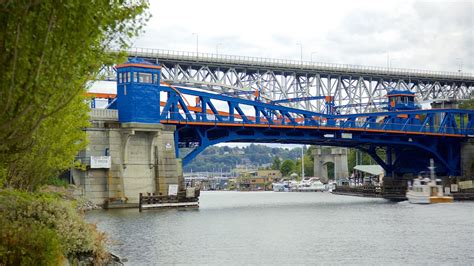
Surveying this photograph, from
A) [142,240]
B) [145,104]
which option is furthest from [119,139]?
[142,240]

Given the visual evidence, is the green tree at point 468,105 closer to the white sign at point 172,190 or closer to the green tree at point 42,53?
the white sign at point 172,190

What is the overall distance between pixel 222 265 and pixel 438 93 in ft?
450

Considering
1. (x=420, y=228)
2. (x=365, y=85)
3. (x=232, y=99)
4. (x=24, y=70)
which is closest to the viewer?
(x=24, y=70)

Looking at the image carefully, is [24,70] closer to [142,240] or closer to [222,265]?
[222,265]

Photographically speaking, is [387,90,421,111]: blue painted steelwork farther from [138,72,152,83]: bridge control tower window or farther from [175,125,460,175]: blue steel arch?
[138,72,152,83]: bridge control tower window

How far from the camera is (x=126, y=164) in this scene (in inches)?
3354

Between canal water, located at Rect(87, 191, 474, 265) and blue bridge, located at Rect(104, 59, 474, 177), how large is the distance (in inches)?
582

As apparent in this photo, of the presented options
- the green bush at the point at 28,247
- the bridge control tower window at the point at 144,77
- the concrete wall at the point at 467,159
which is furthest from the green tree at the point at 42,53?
the concrete wall at the point at 467,159

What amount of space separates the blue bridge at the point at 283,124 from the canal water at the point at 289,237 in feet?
48.5

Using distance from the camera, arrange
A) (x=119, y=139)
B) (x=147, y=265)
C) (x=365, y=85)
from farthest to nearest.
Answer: (x=365, y=85) → (x=119, y=139) → (x=147, y=265)

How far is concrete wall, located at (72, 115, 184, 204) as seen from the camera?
274ft

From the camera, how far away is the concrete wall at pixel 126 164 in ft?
274

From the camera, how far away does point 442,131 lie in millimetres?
129375

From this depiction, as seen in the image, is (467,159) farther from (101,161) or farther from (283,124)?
(101,161)
